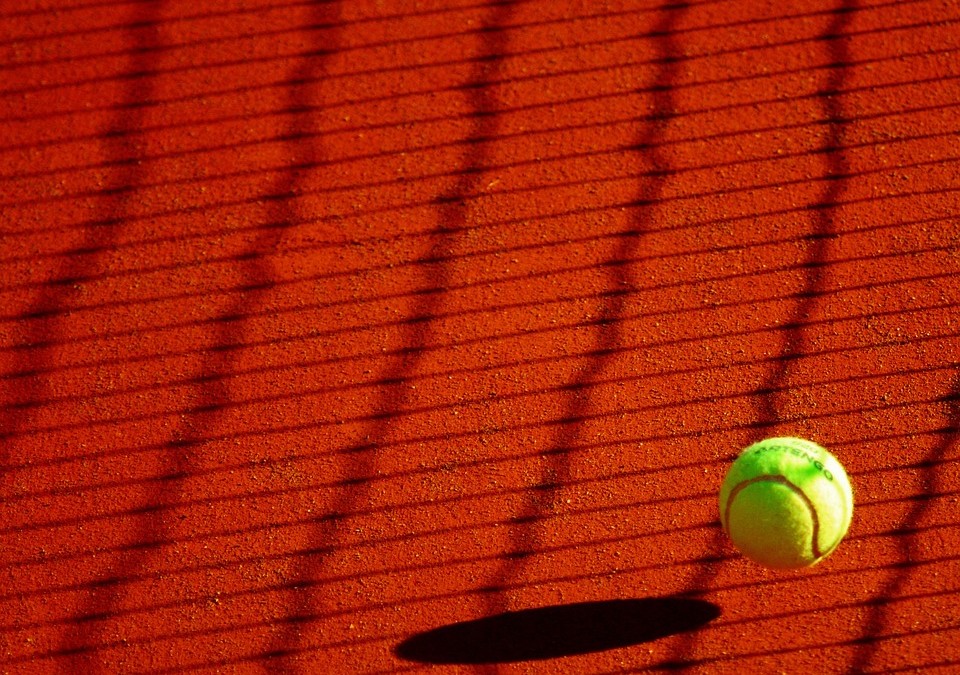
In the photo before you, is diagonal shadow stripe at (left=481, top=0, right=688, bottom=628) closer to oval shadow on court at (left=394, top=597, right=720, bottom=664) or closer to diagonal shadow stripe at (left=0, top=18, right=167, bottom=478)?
oval shadow on court at (left=394, top=597, right=720, bottom=664)

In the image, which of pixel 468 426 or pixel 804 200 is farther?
pixel 804 200

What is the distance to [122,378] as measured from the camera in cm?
487

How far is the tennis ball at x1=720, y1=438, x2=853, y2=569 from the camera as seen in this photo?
3.79 m

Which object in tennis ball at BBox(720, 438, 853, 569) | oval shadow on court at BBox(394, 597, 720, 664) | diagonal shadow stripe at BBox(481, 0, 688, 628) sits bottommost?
oval shadow on court at BBox(394, 597, 720, 664)


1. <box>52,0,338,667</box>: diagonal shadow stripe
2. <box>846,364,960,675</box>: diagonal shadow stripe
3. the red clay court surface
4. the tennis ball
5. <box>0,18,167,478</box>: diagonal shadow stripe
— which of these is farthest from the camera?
<box>0,18,167,478</box>: diagonal shadow stripe

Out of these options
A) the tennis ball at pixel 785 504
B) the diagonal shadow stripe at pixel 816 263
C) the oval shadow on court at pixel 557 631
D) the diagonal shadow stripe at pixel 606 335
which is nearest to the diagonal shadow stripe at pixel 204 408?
the oval shadow on court at pixel 557 631

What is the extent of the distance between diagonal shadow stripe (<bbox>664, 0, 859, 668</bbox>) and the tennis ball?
387mm

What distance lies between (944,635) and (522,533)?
166 cm

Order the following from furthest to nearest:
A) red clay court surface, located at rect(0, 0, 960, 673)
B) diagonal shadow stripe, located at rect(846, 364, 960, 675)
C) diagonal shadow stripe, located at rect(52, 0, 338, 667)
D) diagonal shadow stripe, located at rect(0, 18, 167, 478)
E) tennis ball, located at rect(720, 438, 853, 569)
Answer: diagonal shadow stripe, located at rect(0, 18, 167, 478)
diagonal shadow stripe, located at rect(52, 0, 338, 667)
red clay court surface, located at rect(0, 0, 960, 673)
diagonal shadow stripe, located at rect(846, 364, 960, 675)
tennis ball, located at rect(720, 438, 853, 569)

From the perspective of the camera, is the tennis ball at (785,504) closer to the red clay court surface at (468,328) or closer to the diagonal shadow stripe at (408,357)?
the red clay court surface at (468,328)

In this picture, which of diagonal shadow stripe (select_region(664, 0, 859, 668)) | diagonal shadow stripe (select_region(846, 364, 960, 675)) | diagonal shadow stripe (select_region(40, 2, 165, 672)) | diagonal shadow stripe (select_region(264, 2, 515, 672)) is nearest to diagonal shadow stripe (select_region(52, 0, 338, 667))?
diagonal shadow stripe (select_region(40, 2, 165, 672))

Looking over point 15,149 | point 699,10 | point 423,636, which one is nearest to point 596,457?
point 423,636

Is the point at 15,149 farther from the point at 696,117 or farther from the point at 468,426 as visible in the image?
the point at 696,117

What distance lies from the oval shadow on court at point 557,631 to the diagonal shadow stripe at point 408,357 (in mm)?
449
